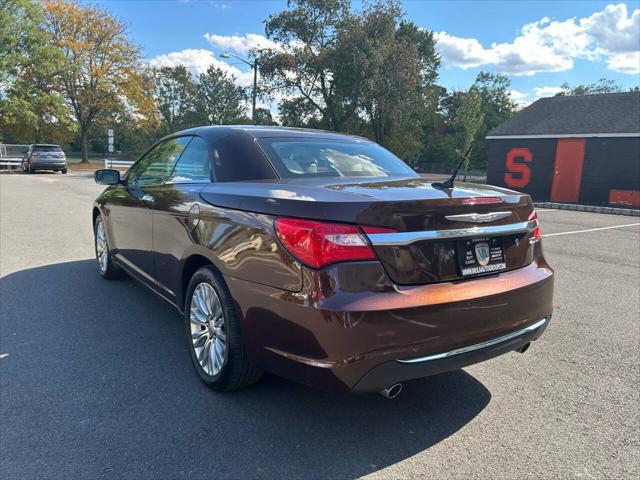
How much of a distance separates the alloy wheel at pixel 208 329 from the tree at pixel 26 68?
35.4 m

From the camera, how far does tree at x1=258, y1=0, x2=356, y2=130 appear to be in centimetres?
3219

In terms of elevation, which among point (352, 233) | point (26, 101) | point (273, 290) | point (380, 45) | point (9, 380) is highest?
point (380, 45)

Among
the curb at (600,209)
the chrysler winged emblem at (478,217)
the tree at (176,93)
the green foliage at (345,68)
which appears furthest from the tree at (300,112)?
the tree at (176,93)

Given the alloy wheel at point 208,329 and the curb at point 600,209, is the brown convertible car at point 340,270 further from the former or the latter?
the curb at point 600,209

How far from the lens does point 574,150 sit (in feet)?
79.6

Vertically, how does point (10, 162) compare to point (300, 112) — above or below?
below

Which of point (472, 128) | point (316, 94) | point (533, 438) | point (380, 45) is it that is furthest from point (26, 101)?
point (472, 128)

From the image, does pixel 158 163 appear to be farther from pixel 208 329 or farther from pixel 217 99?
pixel 217 99

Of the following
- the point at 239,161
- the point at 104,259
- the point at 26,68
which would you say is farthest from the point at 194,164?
the point at 26,68

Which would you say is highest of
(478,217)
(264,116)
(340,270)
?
(264,116)

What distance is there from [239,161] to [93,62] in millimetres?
38845

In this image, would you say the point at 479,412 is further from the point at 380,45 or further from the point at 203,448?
the point at 380,45

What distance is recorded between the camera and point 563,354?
3.68 m

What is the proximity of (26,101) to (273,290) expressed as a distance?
37.4 m
